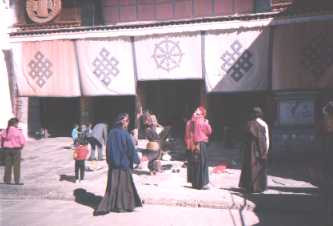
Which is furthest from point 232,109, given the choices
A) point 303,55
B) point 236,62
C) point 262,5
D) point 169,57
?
point 303,55

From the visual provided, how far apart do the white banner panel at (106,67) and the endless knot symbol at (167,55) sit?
1.04 m

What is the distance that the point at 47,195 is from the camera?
8.93 metres

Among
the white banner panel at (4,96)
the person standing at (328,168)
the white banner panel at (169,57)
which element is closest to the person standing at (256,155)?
the person standing at (328,168)

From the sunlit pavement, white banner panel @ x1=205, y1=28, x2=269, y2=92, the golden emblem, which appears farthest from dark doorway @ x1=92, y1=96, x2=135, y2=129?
the sunlit pavement

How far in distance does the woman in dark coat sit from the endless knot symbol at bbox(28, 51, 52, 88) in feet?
30.6

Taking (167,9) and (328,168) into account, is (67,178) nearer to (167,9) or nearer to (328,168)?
(328,168)

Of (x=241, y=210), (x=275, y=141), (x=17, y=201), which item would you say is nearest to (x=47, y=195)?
(x=17, y=201)

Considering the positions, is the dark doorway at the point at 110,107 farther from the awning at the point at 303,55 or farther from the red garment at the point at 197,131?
the red garment at the point at 197,131

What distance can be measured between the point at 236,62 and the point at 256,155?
584 cm

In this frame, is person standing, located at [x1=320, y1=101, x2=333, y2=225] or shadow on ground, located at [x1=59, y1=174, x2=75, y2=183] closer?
person standing, located at [x1=320, y1=101, x2=333, y2=225]

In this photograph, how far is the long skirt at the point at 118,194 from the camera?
7.38 meters

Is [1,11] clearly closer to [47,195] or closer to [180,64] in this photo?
[180,64]

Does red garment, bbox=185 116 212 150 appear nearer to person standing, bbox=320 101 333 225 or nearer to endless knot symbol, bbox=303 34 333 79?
person standing, bbox=320 101 333 225

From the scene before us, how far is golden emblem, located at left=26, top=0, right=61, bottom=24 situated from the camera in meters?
16.9
